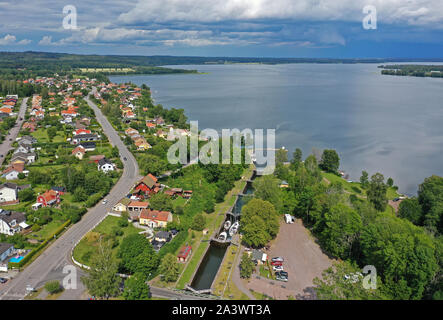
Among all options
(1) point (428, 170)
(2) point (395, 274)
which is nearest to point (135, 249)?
(2) point (395, 274)

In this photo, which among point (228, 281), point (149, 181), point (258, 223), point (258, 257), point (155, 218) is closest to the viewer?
point (228, 281)

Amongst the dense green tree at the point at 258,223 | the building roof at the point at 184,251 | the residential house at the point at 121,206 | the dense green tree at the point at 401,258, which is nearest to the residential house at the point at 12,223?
the residential house at the point at 121,206

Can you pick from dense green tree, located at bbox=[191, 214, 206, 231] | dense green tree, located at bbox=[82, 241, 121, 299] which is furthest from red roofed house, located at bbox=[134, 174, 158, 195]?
dense green tree, located at bbox=[82, 241, 121, 299]

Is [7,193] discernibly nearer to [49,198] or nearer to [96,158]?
[49,198]

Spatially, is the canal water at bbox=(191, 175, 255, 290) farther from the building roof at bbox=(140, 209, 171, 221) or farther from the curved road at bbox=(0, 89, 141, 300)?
the curved road at bbox=(0, 89, 141, 300)

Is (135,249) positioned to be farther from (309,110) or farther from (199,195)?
(309,110)

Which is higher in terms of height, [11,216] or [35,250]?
[11,216]

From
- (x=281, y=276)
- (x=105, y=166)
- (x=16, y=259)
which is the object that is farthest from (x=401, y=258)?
(x=105, y=166)
